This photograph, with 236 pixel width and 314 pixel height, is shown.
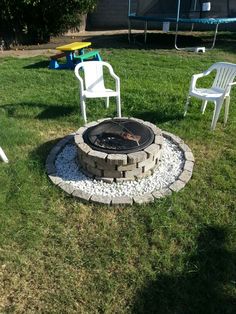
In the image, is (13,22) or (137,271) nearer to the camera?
(137,271)

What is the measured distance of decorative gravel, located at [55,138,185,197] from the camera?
3.93 meters

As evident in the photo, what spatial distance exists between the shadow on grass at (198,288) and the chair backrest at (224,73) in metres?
3.05

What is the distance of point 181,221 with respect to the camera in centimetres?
354

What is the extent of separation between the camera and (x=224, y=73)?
5371 mm

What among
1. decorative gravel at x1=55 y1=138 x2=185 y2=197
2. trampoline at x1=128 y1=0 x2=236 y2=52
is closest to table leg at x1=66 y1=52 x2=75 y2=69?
trampoline at x1=128 y1=0 x2=236 y2=52

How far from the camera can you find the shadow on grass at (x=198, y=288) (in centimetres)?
269

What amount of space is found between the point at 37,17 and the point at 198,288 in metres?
10.7

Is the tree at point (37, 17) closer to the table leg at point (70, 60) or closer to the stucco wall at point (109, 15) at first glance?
the stucco wall at point (109, 15)

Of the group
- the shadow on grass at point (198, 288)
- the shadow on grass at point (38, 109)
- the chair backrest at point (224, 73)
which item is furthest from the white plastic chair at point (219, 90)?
the shadow on grass at point (198, 288)

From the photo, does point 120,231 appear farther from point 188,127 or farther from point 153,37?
point 153,37

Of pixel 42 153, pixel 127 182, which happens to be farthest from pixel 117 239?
pixel 42 153

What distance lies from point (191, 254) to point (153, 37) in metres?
10.5

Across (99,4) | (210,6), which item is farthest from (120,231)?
(99,4)

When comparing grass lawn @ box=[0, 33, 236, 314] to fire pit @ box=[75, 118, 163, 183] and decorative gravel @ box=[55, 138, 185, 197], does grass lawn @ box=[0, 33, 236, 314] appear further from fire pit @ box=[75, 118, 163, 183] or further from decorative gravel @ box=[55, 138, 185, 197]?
fire pit @ box=[75, 118, 163, 183]
